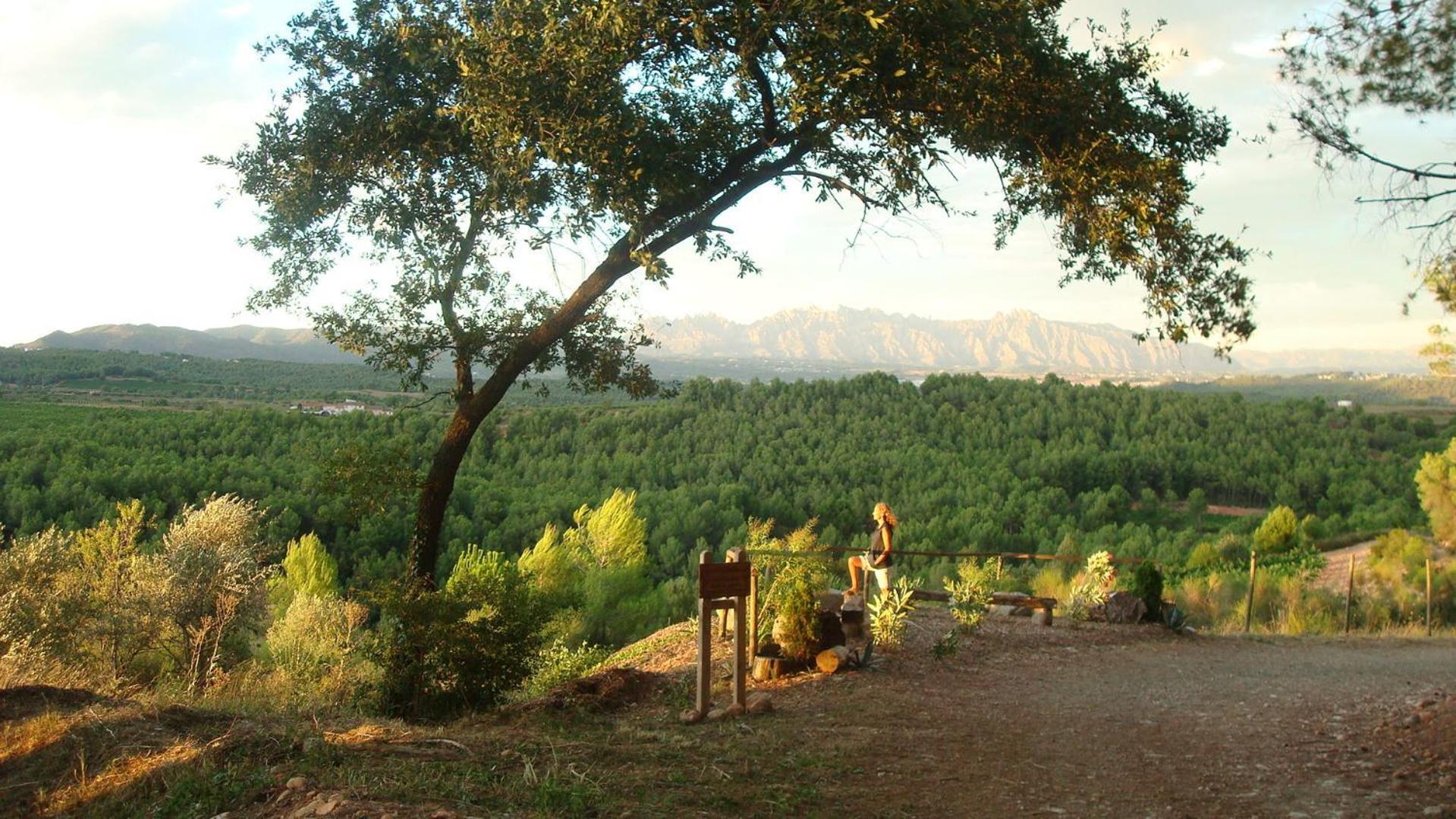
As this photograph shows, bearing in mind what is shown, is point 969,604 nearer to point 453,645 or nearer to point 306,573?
point 453,645

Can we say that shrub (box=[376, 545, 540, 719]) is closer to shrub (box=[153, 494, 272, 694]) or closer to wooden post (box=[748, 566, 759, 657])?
wooden post (box=[748, 566, 759, 657])

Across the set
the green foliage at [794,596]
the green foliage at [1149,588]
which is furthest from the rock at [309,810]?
the green foliage at [1149,588]

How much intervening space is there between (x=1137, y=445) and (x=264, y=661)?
5650 cm

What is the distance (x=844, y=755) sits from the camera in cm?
666

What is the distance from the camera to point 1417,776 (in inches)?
258

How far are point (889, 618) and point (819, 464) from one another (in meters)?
47.1

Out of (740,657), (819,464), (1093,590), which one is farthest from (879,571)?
(819,464)

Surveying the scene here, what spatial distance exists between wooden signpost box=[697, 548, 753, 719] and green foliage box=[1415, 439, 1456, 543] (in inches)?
1102

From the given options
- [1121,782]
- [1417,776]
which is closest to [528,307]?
[1121,782]

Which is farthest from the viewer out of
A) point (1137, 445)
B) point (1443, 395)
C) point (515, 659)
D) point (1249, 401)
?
point (1443, 395)

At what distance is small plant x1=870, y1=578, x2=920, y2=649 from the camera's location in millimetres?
10406

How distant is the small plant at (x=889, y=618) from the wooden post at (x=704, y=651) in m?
3.25

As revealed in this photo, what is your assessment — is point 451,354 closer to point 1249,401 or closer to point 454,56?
point 454,56

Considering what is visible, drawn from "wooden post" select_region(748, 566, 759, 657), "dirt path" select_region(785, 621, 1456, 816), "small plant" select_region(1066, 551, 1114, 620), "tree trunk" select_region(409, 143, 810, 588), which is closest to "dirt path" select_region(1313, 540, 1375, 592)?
"small plant" select_region(1066, 551, 1114, 620)
